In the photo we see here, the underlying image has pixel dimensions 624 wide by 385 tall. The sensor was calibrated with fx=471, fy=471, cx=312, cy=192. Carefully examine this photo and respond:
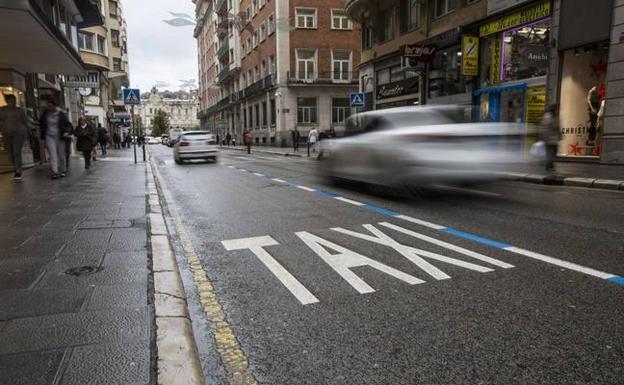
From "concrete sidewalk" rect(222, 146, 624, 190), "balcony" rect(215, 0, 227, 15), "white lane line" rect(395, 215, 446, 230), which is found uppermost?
"balcony" rect(215, 0, 227, 15)

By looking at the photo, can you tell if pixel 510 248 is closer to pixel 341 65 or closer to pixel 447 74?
pixel 447 74

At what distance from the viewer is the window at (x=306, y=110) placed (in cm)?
4456

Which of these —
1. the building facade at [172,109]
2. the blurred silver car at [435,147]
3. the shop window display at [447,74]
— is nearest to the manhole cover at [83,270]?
the blurred silver car at [435,147]

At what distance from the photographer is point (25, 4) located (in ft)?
31.3

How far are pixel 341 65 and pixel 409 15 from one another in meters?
20.9

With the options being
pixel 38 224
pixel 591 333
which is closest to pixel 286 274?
pixel 591 333

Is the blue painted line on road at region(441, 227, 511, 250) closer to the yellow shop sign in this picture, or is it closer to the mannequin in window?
the mannequin in window

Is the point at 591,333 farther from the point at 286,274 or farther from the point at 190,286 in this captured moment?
the point at 190,286

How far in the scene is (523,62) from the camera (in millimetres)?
16688

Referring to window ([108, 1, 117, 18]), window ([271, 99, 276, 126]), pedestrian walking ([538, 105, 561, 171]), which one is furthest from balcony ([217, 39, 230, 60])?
pedestrian walking ([538, 105, 561, 171])

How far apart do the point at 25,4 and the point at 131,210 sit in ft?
17.9

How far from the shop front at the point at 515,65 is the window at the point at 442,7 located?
267 centimetres

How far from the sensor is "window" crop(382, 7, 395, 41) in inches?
1047

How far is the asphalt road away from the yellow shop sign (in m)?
11.1
